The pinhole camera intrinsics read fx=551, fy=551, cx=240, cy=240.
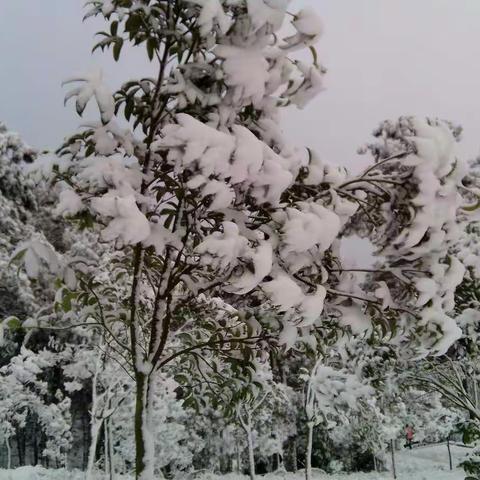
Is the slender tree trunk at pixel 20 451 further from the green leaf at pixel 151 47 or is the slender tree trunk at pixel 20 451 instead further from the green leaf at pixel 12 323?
the green leaf at pixel 151 47

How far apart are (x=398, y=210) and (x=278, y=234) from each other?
847 mm

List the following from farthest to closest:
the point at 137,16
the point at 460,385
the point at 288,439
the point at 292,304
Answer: the point at 288,439 → the point at 460,385 → the point at 137,16 → the point at 292,304

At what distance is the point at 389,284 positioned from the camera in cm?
374

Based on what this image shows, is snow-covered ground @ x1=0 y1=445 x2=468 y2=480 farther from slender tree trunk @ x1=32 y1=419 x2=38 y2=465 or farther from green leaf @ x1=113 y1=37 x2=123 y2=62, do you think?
green leaf @ x1=113 y1=37 x2=123 y2=62

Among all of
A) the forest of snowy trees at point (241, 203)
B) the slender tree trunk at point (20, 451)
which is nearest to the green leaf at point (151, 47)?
the forest of snowy trees at point (241, 203)

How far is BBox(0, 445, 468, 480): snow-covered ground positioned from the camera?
71.3ft

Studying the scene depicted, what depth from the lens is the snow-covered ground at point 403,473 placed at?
21.7 meters

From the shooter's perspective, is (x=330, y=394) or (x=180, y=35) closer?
(x=180, y=35)

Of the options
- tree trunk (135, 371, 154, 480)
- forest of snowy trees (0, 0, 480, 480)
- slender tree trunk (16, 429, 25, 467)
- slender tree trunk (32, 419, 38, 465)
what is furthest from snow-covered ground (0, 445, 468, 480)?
forest of snowy trees (0, 0, 480, 480)

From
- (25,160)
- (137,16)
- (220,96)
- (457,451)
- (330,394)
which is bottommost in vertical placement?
(457,451)

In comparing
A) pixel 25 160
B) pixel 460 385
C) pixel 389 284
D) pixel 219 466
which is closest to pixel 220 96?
pixel 389 284

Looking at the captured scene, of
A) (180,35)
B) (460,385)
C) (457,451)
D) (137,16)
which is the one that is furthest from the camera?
(457,451)

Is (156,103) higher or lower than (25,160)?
lower

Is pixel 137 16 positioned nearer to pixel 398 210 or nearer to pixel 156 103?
pixel 156 103
